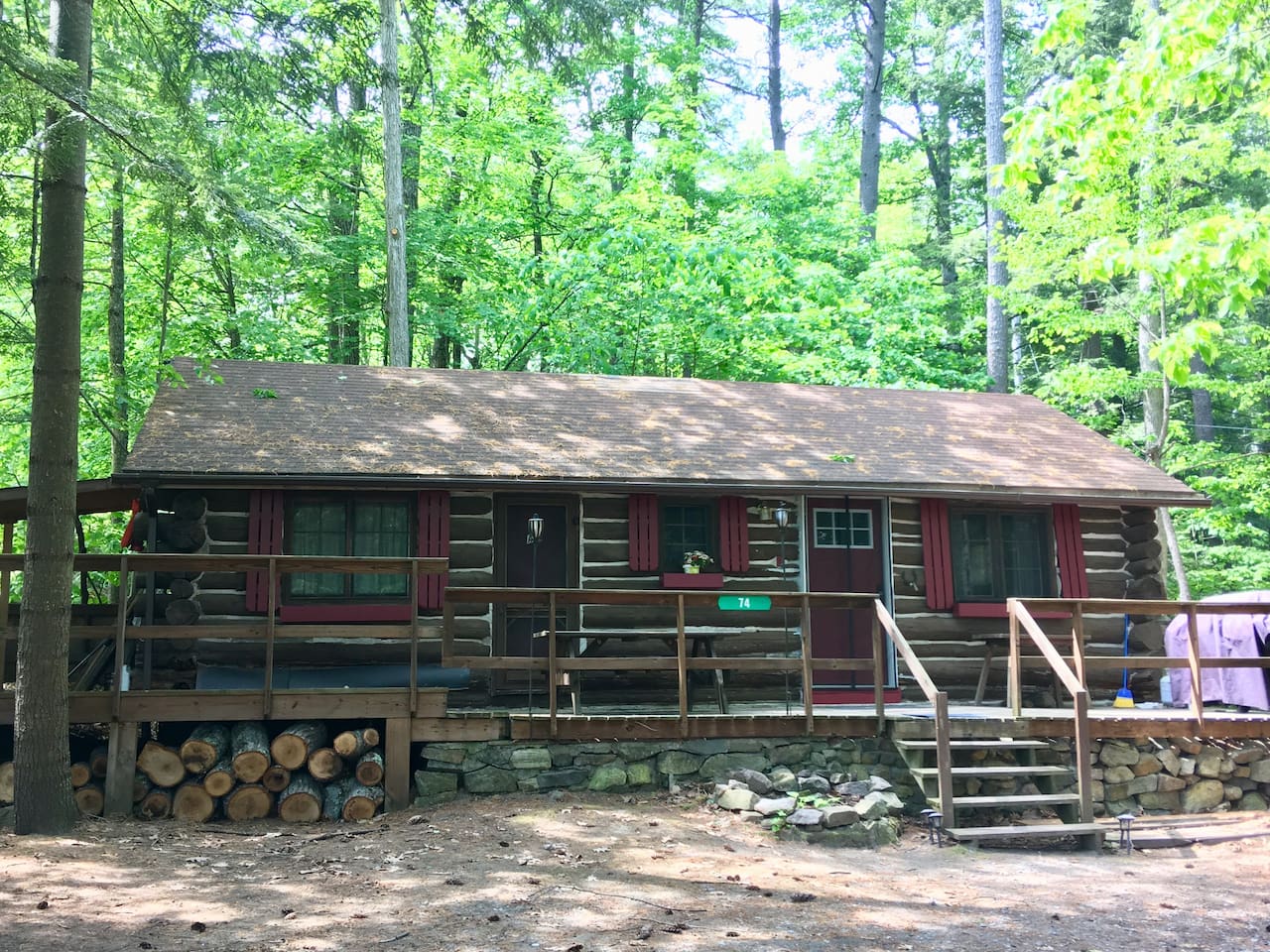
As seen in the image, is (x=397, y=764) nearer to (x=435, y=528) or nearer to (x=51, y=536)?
(x=435, y=528)

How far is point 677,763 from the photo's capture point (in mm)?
9469

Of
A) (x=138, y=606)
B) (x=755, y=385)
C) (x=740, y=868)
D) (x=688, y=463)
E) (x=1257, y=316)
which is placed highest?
(x=1257, y=316)

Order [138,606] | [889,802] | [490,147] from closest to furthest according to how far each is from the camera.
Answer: [889,802] → [138,606] → [490,147]

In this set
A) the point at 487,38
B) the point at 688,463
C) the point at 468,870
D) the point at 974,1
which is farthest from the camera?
the point at 974,1

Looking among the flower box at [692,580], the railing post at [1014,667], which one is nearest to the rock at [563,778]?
the flower box at [692,580]

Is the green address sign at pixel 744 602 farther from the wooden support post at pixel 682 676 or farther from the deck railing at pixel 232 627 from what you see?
the deck railing at pixel 232 627

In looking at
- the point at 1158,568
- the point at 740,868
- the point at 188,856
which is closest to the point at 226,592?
the point at 188,856

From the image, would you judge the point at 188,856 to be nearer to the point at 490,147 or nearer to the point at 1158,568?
the point at 1158,568

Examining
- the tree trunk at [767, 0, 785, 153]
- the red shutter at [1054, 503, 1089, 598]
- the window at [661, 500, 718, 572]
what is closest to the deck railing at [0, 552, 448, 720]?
the window at [661, 500, 718, 572]

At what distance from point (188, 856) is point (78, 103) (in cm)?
513

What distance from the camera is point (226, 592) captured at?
10750 mm

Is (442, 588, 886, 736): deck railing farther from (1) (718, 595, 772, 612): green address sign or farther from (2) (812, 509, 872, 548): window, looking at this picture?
(2) (812, 509, 872, 548): window

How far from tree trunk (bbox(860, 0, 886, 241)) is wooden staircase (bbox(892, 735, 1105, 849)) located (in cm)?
1823

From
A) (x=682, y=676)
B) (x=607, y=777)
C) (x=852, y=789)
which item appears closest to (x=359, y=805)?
(x=607, y=777)
